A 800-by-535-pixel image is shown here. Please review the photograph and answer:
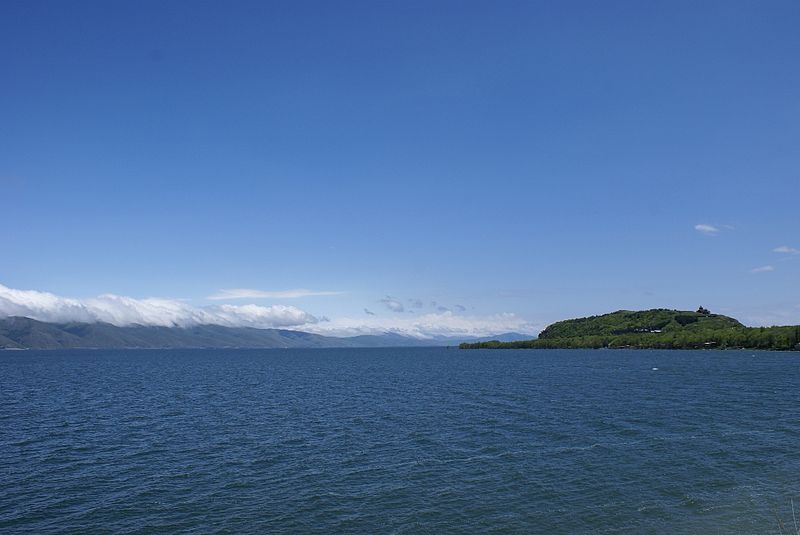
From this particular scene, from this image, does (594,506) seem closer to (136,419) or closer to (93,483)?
(93,483)

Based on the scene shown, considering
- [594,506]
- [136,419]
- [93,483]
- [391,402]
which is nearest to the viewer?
[594,506]

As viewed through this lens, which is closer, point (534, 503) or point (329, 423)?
point (534, 503)

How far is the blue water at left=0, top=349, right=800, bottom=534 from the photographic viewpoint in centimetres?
3459

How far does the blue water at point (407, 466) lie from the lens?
3459 cm

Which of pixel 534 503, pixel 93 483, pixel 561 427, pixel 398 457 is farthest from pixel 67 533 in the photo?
pixel 561 427

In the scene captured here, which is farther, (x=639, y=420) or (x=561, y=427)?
(x=639, y=420)

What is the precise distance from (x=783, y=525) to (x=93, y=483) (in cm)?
5089

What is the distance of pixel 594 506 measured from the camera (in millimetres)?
36562

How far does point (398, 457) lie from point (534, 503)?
1634 centimetres

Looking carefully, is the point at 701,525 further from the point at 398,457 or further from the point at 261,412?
the point at 261,412

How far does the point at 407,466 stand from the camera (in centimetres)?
4681

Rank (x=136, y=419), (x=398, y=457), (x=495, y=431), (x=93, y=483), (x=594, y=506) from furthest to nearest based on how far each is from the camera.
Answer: (x=136, y=419) → (x=495, y=431) → (x=398, y=457) → (x=93, y=483) → (x=594, y=506)

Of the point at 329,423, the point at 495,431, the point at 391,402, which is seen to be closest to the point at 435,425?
the point at 495,431

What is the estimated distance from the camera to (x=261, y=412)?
3145 inches
